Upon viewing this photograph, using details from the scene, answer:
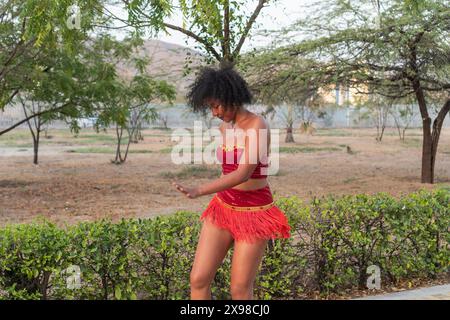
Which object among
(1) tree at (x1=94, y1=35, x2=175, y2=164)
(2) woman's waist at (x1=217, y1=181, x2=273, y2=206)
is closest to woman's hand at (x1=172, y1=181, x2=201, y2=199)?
(2) woman's waist at (x1=217, y1=181, x2=273, y2=206)

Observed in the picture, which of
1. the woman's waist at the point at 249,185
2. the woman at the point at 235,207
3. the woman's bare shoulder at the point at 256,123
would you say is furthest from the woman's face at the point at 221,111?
the woman's waist at the point at 249,185

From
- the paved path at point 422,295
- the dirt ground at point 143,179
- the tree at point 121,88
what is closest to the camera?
the paved path at point 422,295

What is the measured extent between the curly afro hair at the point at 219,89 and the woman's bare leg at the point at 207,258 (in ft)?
2.15

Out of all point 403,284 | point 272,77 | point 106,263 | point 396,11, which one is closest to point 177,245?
point 106,263

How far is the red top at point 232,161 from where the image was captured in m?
3.21

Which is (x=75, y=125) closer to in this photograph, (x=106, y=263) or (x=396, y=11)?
(x=396, y=11)

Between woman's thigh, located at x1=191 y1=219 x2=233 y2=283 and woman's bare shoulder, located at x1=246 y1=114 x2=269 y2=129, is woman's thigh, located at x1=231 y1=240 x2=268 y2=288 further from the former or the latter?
woman's bare shoulder, located at x1=246 y1=114 x2=269 y2=129

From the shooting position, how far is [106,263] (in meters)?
4.05

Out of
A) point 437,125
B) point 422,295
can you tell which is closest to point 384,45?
point 437,125

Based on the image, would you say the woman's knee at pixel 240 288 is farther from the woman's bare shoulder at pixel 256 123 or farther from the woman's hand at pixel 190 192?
the woman's bare shoulder at pixel 256 123

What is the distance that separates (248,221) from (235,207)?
4.4 inches

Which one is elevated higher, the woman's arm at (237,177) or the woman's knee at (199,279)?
the woman's arm at (237,177)

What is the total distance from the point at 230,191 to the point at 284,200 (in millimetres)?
1690

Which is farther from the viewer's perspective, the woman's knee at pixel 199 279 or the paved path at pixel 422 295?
the paved path at pixel 422 295
